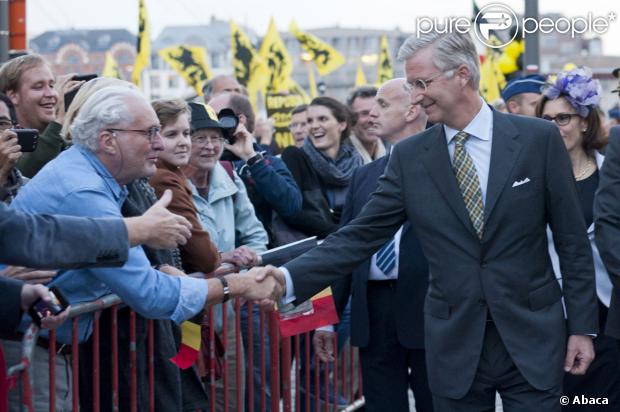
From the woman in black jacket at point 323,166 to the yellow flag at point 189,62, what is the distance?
26.5 ft

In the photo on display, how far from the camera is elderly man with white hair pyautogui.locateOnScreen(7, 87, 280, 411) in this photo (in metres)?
4.62

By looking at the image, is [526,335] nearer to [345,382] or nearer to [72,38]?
[345,382]

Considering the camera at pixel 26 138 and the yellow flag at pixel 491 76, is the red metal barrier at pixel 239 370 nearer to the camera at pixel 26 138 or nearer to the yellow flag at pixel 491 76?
the camera at pixel 26 138

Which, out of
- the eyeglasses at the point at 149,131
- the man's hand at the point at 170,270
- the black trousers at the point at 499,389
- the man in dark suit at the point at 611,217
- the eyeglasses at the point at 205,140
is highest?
the eyeglasses at the point at 149,131

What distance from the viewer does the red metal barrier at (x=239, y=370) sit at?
4430 mm

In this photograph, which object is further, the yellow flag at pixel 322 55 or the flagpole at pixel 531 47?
the yellow flag at pixel 322 55

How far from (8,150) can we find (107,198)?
2.36 feet

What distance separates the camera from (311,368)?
7.77 metres

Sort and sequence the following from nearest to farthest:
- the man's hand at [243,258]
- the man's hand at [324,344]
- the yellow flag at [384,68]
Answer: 1. the man's hand at [243,258]
2. the man's hand at [324,344]
3. the yellow flag at [384,68]

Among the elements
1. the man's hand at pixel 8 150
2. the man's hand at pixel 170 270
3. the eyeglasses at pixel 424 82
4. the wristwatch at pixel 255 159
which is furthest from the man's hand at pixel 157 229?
the wristwatch at pixel 255 159

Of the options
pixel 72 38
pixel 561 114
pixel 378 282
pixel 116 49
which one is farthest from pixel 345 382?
pixel 72 38

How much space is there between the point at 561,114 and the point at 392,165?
216 cm

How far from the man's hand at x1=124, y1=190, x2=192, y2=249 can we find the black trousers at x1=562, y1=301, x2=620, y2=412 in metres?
2.79

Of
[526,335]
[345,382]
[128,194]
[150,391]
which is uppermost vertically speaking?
[128,194]
